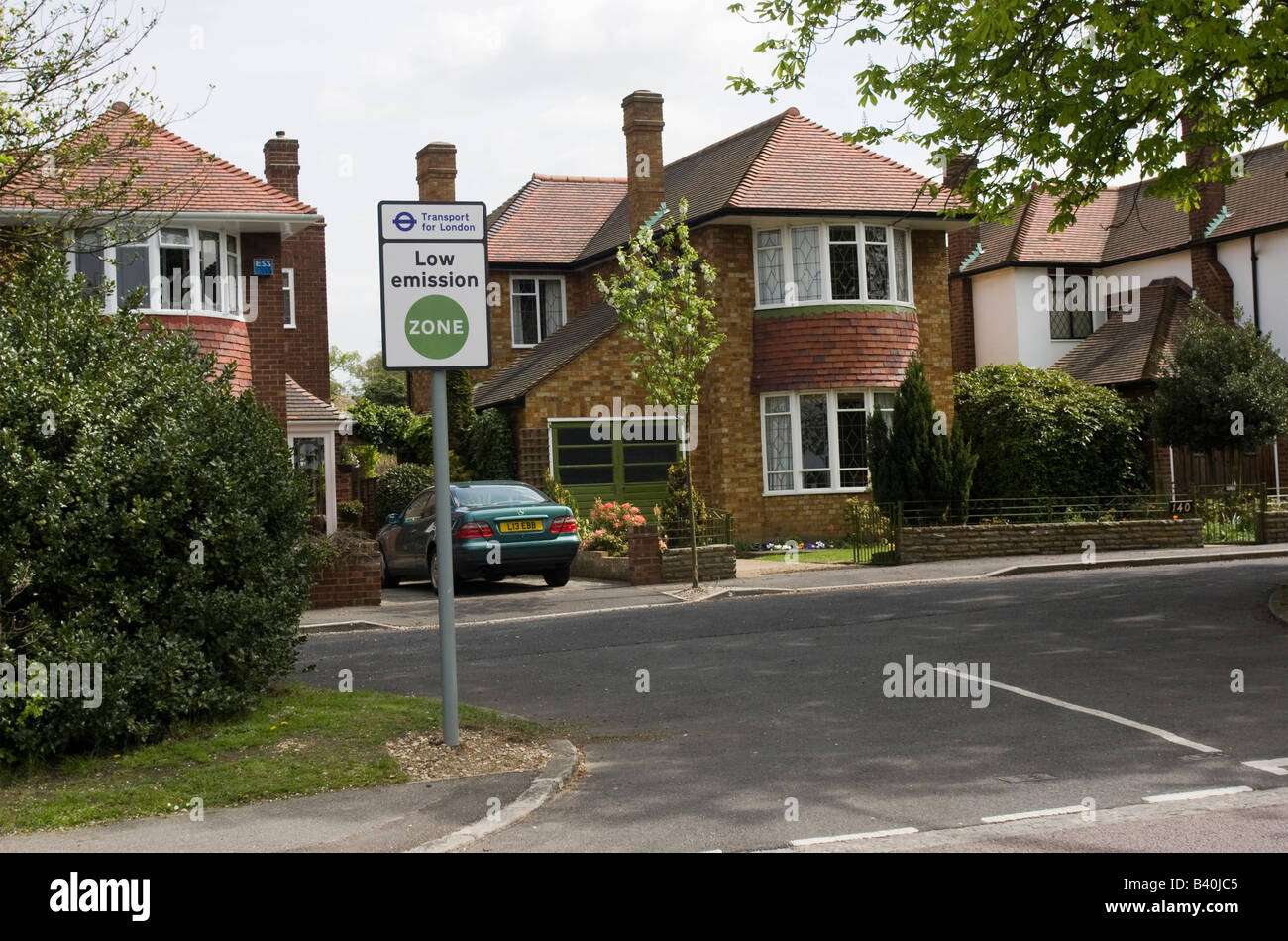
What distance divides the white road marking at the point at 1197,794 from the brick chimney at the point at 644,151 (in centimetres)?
2232

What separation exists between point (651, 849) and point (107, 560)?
379 centimetres

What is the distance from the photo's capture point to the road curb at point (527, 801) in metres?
6.25

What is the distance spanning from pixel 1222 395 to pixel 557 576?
15.8 meters

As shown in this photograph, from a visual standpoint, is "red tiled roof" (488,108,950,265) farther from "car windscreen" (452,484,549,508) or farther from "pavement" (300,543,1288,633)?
"car windscreen" (452,484,549,508)

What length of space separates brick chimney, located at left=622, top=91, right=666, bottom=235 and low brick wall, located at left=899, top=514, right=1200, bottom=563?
10497mm

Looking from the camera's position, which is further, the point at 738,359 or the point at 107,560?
the point at 738,359

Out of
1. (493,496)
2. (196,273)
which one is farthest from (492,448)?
(493,496)

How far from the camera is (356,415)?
32031mm

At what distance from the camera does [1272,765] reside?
7.48 m

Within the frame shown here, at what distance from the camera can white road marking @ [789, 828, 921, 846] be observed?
19.8 ft

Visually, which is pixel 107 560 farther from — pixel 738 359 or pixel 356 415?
pixel 356 415

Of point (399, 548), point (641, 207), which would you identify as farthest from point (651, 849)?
point (641, 207)

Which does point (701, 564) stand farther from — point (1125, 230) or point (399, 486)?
point (1125, 230)

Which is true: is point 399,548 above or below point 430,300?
below
